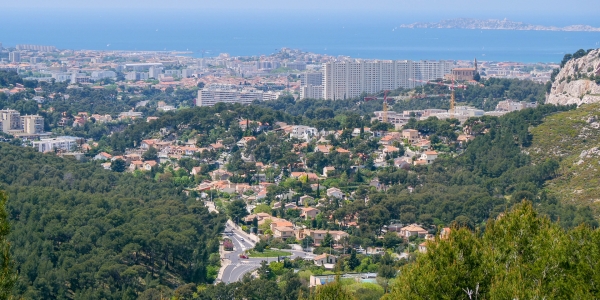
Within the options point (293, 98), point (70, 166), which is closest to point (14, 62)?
point (293, 98)

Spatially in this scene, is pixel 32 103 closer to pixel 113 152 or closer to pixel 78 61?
pixel 113 152

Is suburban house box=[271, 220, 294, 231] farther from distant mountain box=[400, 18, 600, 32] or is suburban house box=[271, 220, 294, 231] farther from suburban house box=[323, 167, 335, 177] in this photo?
distant mountain box=[400, 18, 600, 32]

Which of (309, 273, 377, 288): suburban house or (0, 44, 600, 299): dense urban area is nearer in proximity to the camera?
(0, 44, 600, 299): dense urban area

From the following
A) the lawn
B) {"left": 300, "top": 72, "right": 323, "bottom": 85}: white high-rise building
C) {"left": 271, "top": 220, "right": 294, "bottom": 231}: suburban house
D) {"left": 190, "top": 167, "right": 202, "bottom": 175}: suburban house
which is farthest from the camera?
{"left": 300, "top": 72, "right": 323, "bottom": 85}: white high-rise building

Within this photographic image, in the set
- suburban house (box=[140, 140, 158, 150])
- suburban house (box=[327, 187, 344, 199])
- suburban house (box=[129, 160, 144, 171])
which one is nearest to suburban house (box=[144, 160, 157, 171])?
suburban house (box=[129, 160, 144, 171])

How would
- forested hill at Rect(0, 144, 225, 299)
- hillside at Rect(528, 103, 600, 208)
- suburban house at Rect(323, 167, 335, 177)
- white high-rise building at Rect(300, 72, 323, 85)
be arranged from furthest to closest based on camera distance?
white high-rise building at Rect(300, 72, 323, 85) → suburban house at Rect(323, 167, 335, 177) → hillside at Rect(528, 103, 600, 208) → forested hill at Rect(0, 144, 225, 299)
